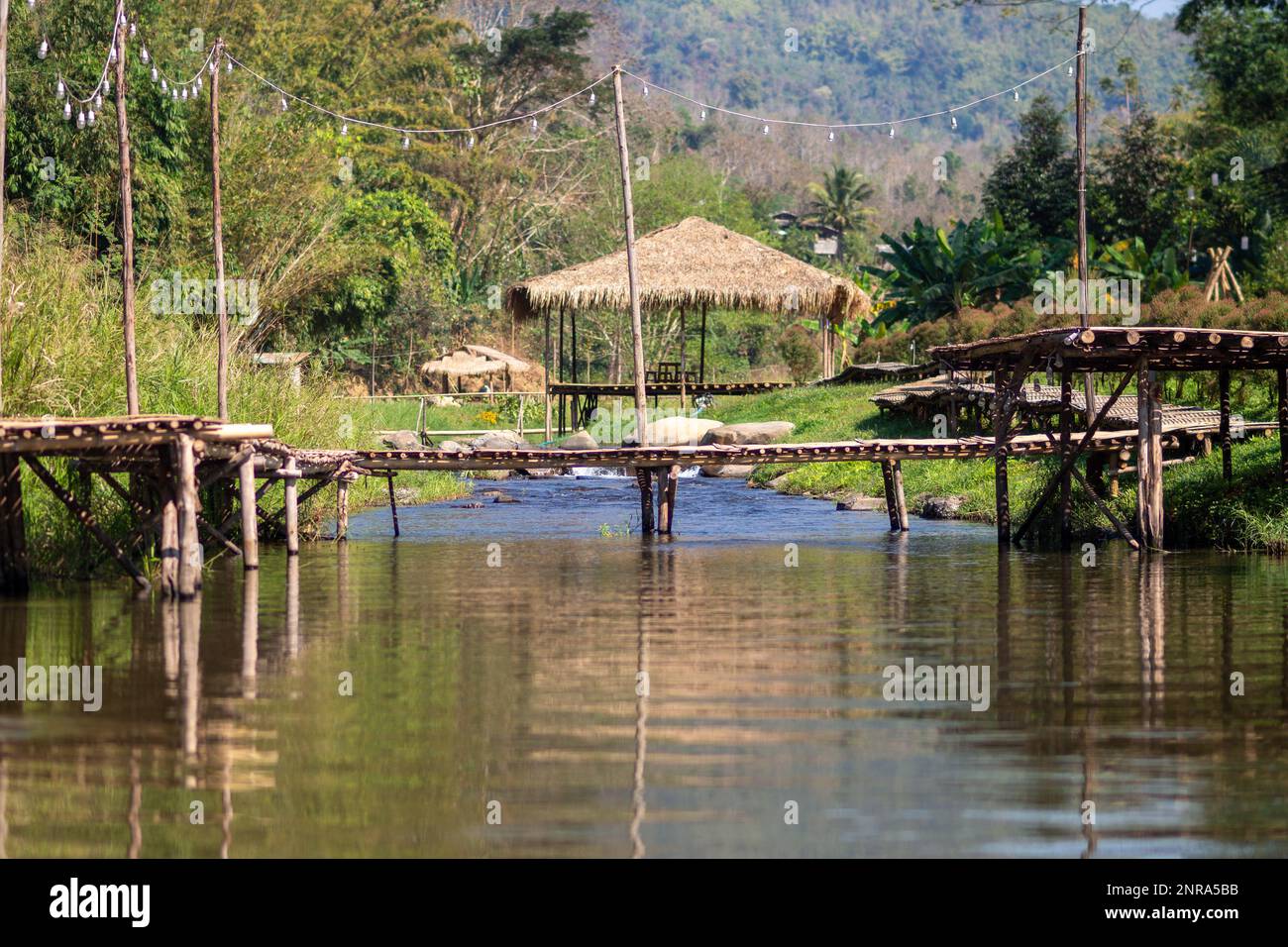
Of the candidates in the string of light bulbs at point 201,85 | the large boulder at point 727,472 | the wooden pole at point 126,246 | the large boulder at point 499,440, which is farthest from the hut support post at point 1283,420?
the large boulder at point 499,440

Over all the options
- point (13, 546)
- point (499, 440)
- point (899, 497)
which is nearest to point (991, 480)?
point (899, 497)

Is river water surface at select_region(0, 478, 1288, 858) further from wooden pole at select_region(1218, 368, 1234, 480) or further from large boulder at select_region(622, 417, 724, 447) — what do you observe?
large boulder at select_region(622, 417, 724, 447)

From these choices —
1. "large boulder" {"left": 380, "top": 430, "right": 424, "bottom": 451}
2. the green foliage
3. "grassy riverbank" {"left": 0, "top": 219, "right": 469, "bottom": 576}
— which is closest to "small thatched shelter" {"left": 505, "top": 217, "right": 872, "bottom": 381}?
"large boulder" {"left": 380, "top": 430, "right": 424, "bottom": 451}

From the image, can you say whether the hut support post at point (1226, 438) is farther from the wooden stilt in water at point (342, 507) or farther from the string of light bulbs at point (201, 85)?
the wooden stilt in water at point (342, 507)

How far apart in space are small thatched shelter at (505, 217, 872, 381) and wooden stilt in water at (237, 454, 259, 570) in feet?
56.9

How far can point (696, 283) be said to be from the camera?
34562mm

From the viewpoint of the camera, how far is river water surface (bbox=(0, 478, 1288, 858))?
23.2 ft

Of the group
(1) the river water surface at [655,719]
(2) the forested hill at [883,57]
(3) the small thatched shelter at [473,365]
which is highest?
(2) the forested hill at [883,57]

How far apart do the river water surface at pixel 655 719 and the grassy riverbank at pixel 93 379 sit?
3.23 ft

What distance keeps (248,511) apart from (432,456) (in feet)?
15.7

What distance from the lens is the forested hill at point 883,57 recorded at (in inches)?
6988

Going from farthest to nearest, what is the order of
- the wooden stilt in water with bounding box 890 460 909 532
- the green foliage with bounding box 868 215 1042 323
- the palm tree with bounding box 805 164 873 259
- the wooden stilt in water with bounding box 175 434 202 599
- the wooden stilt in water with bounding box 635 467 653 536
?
1. the palm tree with bounding box 805 164 873 259
2. the green foliage with bounding box 868 215 1042 323
3. the wooden stilt in water with bounding box 890 460 909 532
4. the wooden stilt in water with bounding box 635 467 653 536
5. the wooden stilt in water with bounding box 175 434 202 599
